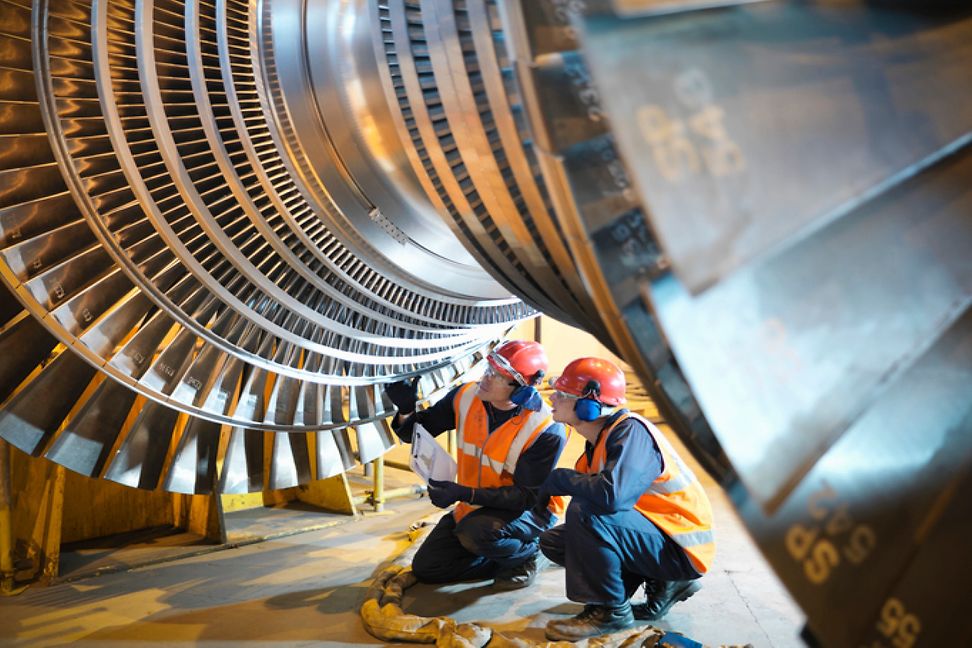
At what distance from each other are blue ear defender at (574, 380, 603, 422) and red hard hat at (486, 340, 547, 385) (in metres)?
0.28

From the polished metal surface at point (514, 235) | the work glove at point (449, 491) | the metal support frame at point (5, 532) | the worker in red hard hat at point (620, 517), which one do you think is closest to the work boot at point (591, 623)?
the worker in red hard hat at point (620, 517)

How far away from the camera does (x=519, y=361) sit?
2582 millimetres

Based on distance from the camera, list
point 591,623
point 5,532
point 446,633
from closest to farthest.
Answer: point 446,633 → point 591,623 → point 5,532

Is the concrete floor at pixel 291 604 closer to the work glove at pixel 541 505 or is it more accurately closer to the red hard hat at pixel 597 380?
the work glove at pixel 541 505

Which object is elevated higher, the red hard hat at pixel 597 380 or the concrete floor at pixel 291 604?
the red hard hat at pixel 597 380

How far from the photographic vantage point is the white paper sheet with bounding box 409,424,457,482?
2586 millimetres

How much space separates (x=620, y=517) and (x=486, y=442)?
21.4 inches

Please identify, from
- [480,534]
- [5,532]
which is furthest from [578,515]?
[5,532]

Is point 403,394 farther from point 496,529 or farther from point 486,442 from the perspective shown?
point 496,529

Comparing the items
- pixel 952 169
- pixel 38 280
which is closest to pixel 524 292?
pixel 952 169

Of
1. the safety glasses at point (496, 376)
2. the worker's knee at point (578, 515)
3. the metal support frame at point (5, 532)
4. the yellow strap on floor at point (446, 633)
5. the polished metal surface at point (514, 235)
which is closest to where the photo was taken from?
the polished metal surface at point (514, 235)

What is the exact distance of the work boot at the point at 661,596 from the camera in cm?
233

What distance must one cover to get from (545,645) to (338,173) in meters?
1.26

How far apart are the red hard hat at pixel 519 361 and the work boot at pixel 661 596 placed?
28.4 inches
